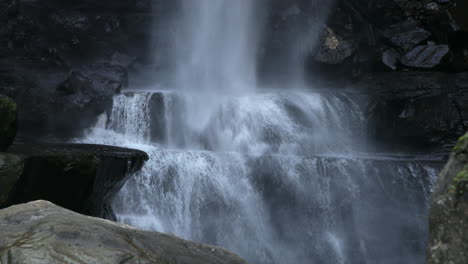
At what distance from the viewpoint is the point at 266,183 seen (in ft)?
37.8

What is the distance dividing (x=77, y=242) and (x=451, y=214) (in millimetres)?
2612

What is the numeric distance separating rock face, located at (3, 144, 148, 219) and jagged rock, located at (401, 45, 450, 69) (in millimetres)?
13189

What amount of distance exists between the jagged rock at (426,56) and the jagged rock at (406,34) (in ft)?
1.31

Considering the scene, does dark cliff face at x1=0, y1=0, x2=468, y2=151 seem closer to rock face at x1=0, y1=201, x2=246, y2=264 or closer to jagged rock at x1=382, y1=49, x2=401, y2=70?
jagged rock at x1=382, y1=49, x2=401, y2=70

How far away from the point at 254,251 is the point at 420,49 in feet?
38.7

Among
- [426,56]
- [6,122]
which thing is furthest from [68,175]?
[426,56]

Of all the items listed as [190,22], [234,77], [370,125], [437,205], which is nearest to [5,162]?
[437,205]

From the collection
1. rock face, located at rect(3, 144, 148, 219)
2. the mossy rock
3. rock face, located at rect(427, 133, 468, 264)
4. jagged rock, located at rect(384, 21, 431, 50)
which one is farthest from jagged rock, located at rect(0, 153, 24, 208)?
jagged rock, located at rect(384, 21, 431, 50)

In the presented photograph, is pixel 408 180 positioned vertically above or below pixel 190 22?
below

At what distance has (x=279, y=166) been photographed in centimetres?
1177

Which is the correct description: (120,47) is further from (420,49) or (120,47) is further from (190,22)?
(420,49)

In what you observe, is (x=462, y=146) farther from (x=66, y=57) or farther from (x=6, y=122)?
(x=66, y=57)

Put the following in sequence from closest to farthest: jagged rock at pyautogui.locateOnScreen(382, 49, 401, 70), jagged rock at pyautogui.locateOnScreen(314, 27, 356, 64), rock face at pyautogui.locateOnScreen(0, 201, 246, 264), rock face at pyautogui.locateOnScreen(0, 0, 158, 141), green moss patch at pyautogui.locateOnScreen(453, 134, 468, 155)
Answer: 1. green moss patch at pyautogui.locateOnScreen(453, 134, 468, 155)
2. rock face at pyautogui.locateOnScreen(0, 201, 246, 264)
3. rock face at pyautogui.locateOnScreen(0, 0, 158, 141)
4. jagged rock at pyautogui.locateOnScreen(382, 49, 401, 70)
5. jagged rock at pyautogui.locateOnScreen(314, 27, 356, 64)

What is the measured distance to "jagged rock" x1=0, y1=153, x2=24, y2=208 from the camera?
638 centimetres
